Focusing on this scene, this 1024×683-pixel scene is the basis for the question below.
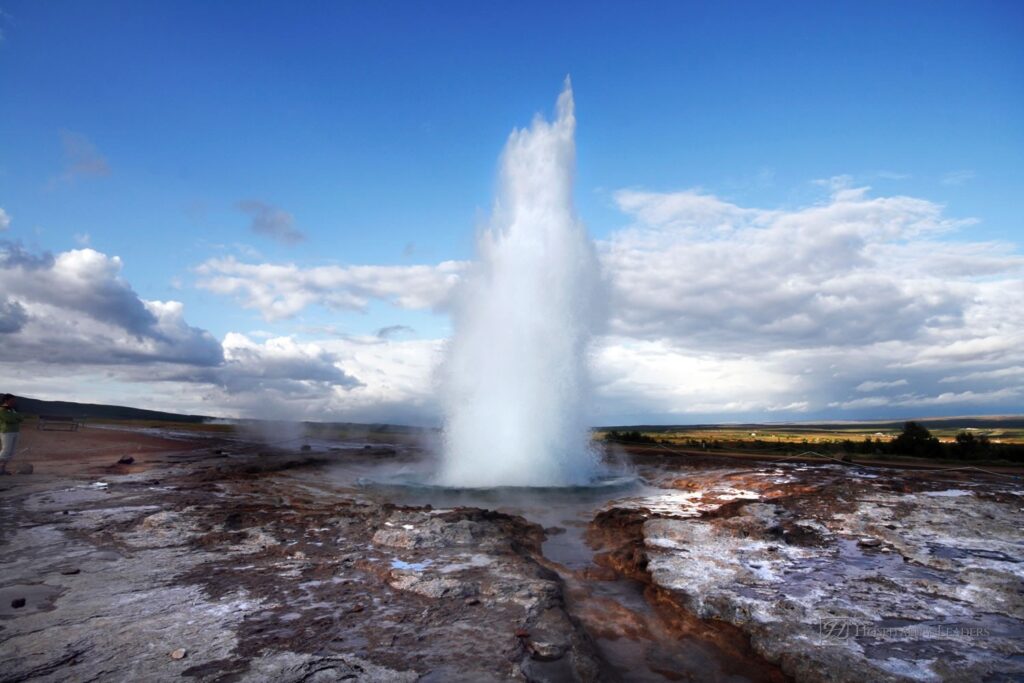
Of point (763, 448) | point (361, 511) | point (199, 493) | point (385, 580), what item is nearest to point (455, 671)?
point (385, 580)

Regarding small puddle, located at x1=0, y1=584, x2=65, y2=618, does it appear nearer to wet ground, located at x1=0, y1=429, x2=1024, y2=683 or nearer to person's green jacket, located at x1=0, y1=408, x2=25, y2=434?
wet ground, located at x1=0, y1=429, x2=1024, y2=683


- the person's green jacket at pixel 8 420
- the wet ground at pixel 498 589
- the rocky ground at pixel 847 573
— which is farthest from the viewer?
the person's green jacket at pixel 8 420

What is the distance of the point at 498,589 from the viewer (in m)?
6.38

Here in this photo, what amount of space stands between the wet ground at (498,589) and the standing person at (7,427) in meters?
1.46

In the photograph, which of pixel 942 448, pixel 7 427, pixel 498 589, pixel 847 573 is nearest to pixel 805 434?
pixel 942 448

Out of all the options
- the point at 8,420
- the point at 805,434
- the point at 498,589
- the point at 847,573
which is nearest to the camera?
the point at 498,589

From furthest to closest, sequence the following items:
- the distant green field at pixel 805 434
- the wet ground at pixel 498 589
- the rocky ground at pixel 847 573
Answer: the distant green field at pixel 805 434
the rocky ground at pixel 847 573
the wet ground at pixel 498 589

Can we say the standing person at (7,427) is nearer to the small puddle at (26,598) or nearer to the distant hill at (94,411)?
the small puddle at (26,598)

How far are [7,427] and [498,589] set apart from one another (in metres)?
14.2

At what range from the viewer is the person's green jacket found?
13414mm

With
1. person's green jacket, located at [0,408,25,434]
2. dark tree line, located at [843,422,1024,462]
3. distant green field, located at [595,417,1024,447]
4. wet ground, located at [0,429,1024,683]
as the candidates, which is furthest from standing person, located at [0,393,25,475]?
dark tree line, located at [843,422,1024,462]

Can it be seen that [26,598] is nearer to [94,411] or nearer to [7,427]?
[7,427]

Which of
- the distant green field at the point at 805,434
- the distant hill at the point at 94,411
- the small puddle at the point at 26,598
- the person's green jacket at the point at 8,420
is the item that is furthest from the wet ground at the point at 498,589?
the distant hill at the point at 94,411

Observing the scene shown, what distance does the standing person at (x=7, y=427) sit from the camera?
13438mm
